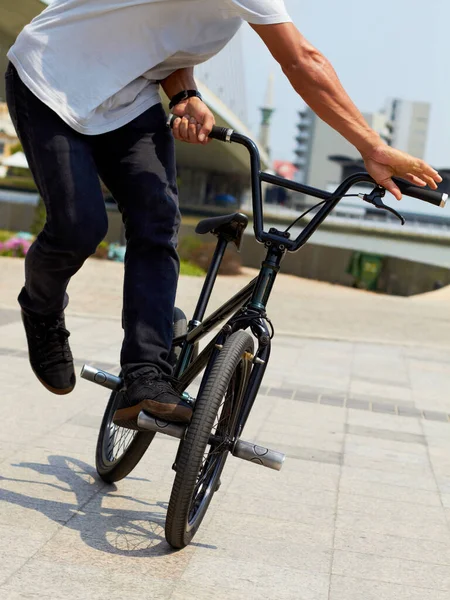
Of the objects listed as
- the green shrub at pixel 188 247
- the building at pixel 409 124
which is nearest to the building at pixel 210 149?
the green shrub at pixel 188 247

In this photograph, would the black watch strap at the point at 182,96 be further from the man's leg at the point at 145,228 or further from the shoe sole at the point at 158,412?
the shoe sole at the point at 158,412

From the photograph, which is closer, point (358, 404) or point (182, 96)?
point (182, 96)

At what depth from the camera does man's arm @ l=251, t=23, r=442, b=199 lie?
9.20 feet

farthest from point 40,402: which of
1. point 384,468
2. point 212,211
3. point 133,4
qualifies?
point 212,211

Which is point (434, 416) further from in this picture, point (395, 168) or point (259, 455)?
point (395, 168)

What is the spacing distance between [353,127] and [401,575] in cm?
135

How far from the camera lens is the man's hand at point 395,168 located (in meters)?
2.79

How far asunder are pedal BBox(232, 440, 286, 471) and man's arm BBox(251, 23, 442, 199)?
85cm

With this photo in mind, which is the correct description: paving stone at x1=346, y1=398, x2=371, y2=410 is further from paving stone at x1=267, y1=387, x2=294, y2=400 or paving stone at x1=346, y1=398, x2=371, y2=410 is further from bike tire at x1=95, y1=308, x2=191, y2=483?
bike tire at x1=95, y1=308, x2=191, y2=483

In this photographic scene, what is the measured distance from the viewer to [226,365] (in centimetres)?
279

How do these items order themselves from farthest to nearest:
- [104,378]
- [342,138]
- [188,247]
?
[342,138] < [188,247] < [104,378]

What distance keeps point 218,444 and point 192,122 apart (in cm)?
98

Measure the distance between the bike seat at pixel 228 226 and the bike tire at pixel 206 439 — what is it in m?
0.48

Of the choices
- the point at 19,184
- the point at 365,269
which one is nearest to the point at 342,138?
the point at 19,184
